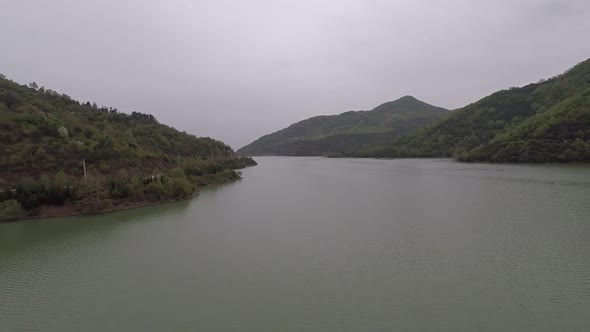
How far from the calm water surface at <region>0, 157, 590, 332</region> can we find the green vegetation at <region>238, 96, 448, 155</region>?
9778cm

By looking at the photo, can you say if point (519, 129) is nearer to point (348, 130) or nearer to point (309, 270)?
point (309, 270)

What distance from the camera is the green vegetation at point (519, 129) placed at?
4272 centimetres

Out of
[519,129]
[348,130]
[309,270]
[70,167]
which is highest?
[348,130]

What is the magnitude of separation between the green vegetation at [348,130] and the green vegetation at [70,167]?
86998 mm

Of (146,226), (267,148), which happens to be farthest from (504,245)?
(267,148)

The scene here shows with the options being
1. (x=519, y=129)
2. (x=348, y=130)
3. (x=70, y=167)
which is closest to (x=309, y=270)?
(x=70, y=167)

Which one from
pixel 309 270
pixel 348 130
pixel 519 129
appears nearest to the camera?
pixel 309 270

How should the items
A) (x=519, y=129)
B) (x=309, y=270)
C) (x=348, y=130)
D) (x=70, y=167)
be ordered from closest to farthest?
(x=309, y=270), (x=70, y=167), (x=519, y=129), (x=348, y=130)

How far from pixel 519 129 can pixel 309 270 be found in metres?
53.3

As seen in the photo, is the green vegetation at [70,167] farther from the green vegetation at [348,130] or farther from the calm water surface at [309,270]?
the green vegetation at [348,130]

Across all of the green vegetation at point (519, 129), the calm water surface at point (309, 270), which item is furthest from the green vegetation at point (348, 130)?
the calm water surface at point (309, 270)

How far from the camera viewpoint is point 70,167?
23.4 meters

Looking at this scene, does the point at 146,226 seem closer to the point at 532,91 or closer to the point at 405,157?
the point at 405,157

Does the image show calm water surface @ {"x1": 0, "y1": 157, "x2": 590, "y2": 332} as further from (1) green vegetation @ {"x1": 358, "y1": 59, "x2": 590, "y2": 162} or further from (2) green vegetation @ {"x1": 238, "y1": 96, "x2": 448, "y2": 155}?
(2) green vegetation @ {"x1": 238, "y1": 96, "x2": 448, "y2": 155}
